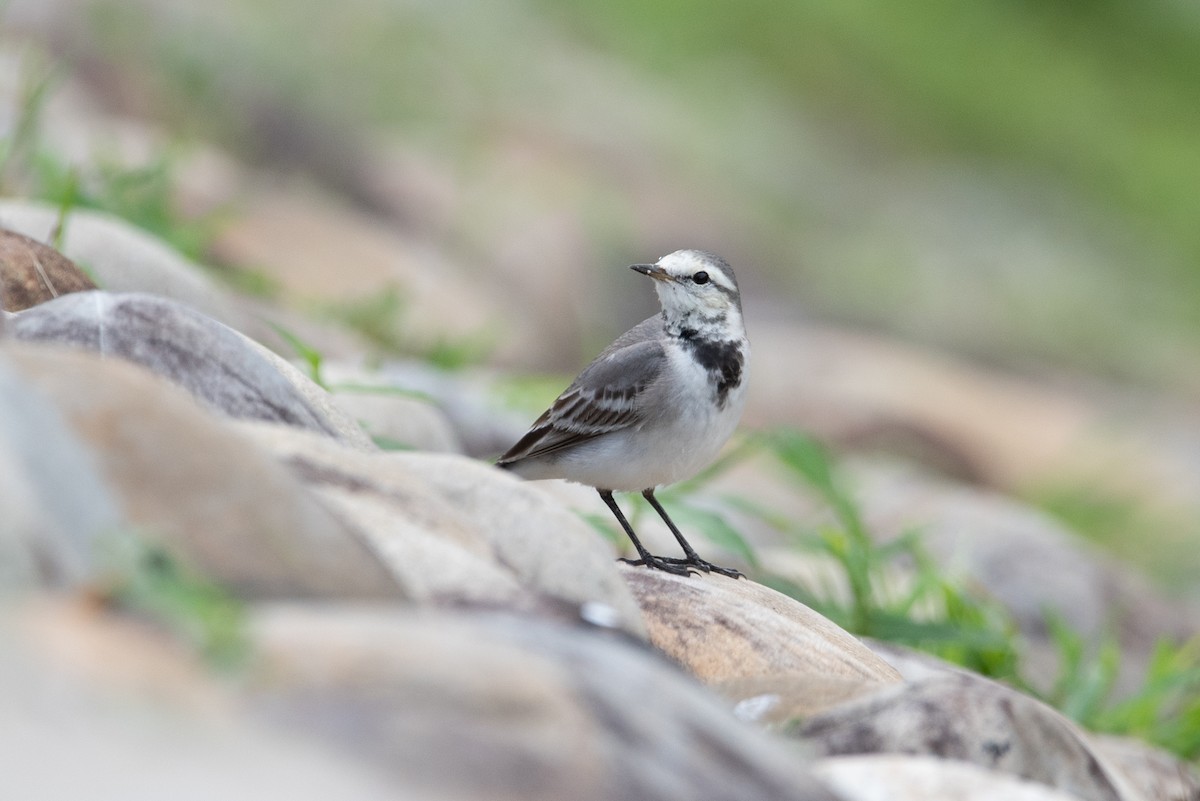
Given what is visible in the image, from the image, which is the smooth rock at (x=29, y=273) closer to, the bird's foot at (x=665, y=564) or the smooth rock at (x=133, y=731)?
the bird's foot at (x=665, y=564)

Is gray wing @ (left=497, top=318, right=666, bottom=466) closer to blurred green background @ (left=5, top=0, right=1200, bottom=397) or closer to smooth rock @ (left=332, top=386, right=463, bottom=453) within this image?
Result: smooth rock @ (left=332, top=386, right=463, bottom=453)

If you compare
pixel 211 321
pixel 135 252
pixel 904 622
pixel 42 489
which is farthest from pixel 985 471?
pixel 42 489

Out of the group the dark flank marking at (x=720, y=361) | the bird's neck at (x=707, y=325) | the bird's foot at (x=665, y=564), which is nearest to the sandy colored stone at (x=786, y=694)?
the bird's foot at (x=665, y=564)

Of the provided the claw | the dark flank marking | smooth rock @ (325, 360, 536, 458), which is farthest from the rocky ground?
smooth rock @ (325, 360, 536, 458)

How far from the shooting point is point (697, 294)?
5645 millimetres

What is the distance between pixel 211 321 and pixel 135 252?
82.0 inches

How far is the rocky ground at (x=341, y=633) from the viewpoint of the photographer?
7.83ft

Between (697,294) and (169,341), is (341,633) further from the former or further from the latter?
(697,294)

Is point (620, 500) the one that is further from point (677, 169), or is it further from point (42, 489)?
point (677, 169)

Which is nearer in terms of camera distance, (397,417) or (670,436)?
(670,436)

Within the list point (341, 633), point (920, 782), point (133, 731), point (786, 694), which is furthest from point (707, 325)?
point (133, 731)

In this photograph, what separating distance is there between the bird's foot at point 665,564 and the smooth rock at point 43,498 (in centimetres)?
251

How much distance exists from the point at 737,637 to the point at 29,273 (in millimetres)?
2287

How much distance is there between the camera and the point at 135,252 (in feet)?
19.7
